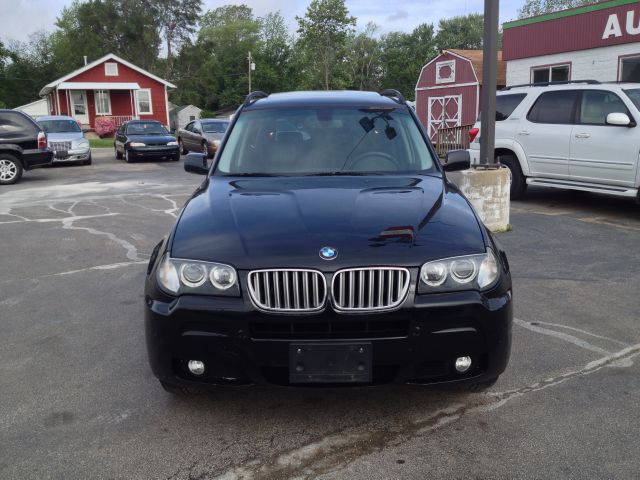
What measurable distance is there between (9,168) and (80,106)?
30817mm

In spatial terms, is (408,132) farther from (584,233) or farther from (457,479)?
(584,233)

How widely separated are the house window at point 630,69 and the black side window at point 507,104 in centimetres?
848

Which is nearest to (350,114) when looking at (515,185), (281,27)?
(515,185)

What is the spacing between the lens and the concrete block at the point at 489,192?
7.80 metres

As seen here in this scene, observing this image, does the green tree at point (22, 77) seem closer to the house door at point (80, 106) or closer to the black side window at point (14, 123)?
the house door at point (80, 106)

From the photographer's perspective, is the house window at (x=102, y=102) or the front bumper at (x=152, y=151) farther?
the house window at (x=102, y=102)

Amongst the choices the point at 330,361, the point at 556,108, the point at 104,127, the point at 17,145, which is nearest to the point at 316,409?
the point at 330,361

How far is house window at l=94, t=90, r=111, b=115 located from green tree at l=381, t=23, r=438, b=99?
42090 millimetres

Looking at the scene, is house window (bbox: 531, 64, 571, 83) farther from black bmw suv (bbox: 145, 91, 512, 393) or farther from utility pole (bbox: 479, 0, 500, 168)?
black bmw suv (bbox: 145, 91, 512, 393)

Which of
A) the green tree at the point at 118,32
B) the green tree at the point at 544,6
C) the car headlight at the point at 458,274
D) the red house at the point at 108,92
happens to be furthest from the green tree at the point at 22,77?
the car headlight at the point at 458,274

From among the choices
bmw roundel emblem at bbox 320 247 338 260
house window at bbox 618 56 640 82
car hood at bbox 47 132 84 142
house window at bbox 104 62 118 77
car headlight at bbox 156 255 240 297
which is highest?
house window at bbox 104 62 118 77

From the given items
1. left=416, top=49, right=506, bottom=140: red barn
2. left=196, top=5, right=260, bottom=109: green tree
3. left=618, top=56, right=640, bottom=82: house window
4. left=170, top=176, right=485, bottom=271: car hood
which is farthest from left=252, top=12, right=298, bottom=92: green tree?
left=170, top=176, right=485, bottom=271: car hood

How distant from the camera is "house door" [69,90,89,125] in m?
42.8

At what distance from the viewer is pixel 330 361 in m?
2.78
